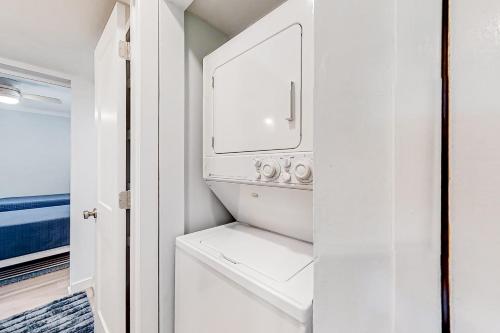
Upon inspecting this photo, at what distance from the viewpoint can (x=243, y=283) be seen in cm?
87

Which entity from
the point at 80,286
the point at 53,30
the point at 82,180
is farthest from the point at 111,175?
the point at 80,286

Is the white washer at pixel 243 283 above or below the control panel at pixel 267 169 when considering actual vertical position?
below

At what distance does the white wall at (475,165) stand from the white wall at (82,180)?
3.28m

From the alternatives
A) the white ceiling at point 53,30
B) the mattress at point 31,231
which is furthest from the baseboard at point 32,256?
the white ceiling at point 53,30

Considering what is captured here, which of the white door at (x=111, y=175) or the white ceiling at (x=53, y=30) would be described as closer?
the white door at (x=111, y=175)

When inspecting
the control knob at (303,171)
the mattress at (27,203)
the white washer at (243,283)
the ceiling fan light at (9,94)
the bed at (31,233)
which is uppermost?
the ceiling fan light at (9,94)

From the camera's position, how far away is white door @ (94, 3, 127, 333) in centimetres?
137

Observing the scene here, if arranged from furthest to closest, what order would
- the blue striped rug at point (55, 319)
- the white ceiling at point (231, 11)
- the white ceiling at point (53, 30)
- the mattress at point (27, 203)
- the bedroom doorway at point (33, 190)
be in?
the mattress at point (27, 203), the bedroom doorway at point (33, 190), the blue striped rug at point (55, 319), the white ceiling at point (53, 30), the white ceiling at point (231, 11)

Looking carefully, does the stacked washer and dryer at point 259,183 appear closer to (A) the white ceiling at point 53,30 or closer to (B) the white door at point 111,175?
(B) the white door at point 111,175

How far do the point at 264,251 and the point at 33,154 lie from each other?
6.07 metres

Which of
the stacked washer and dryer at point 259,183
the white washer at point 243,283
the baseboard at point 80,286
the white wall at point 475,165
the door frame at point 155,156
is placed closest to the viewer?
the white wall at point 475,165

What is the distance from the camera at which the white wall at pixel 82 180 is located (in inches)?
103

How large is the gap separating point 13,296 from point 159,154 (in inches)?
112

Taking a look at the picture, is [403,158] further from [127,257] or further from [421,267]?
[127,257]
